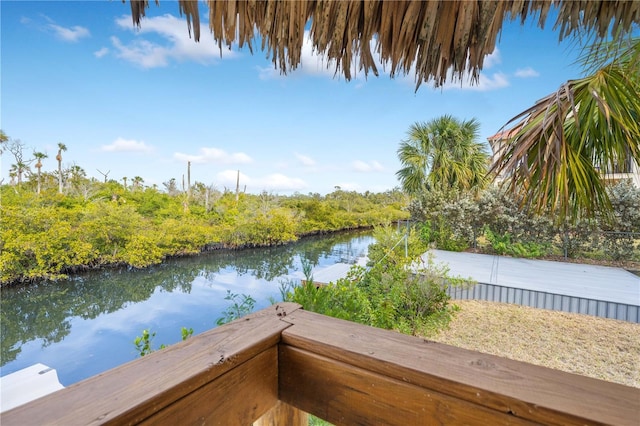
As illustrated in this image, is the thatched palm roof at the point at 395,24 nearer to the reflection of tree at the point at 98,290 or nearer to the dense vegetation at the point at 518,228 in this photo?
the dense vegetation at the point at 518,228

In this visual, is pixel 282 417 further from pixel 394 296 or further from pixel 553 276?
pixel 553 276

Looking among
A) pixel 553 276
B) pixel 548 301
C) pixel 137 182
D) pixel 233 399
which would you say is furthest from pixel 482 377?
pixel 137 182

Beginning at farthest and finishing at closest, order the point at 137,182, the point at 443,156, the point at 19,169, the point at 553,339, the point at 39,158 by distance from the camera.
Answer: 1. the point at 137,182
2. the point at 39,158
3. the point at 19,169
4. the point at 443,156
5. the point at 553,339

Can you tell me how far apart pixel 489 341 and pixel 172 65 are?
20.3ft

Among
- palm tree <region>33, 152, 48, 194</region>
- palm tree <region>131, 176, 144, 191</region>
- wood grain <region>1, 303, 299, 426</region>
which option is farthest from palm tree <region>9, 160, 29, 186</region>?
wood grain <region>1, 303, 299, 426</region>

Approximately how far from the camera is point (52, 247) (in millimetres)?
7629

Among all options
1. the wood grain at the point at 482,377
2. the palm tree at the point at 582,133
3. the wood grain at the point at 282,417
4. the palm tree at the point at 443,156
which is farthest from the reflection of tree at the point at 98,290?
the palm tree at the point at 582,133

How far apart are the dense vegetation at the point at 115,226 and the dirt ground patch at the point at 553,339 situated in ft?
14.0

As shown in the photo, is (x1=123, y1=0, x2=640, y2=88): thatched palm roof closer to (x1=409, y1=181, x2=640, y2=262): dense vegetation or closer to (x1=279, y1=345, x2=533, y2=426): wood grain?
(x1=279, y1=345, x2=533, y2=426): wood grain

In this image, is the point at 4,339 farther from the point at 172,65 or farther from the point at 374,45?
the point at 374,45

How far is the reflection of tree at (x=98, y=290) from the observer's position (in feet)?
19.1

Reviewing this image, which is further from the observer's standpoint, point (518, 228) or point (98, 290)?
point (518, 228)

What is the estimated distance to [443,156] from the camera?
999 centimetres

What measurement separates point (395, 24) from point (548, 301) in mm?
4908
